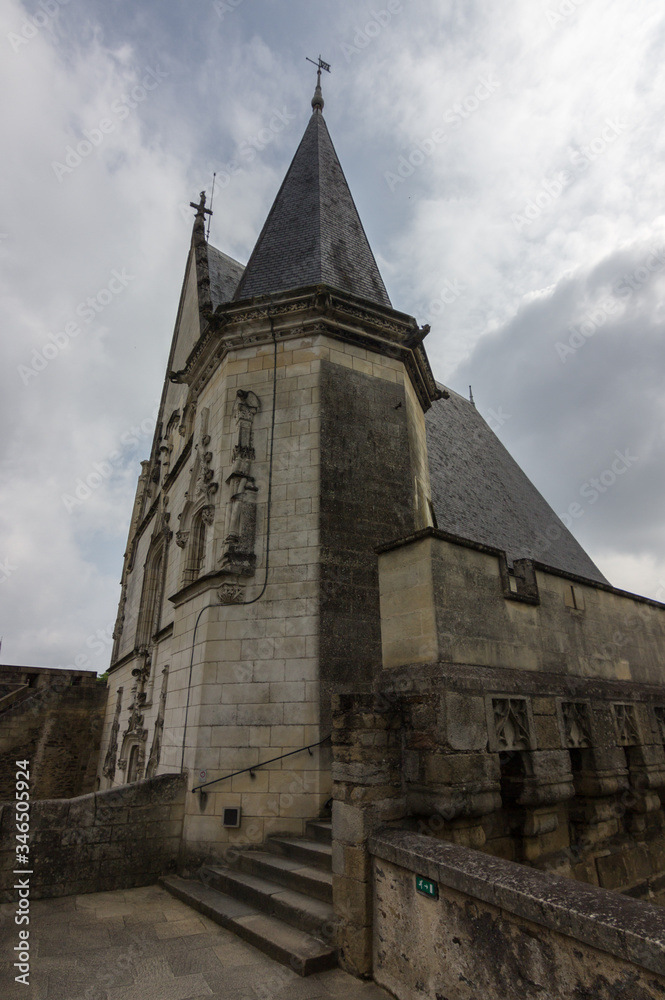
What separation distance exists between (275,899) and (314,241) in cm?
928

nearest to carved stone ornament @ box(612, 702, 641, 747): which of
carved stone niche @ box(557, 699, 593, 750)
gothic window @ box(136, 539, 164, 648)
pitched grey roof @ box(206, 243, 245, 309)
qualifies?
carved stone niche @ box(557, 699, 593, 750)

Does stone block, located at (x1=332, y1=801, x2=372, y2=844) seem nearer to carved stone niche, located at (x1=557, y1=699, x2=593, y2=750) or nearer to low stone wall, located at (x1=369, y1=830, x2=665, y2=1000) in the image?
low stone wall, located at (x1=369, y1=830, x2=665, y2=1000)

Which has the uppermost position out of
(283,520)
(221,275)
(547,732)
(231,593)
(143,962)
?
(221,275)

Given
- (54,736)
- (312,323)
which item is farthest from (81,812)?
(54,736)

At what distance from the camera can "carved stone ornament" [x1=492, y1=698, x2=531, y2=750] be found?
4.12 meters

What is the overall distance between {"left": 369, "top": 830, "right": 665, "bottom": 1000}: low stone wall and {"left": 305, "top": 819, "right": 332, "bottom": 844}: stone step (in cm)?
189

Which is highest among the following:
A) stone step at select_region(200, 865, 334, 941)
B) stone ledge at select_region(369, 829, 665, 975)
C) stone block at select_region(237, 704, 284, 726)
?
stone block at select_region(237, 704, 284, 726)

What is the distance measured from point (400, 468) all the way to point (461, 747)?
4332 mm

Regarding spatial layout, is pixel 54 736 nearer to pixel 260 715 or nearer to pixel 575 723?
pixel 260 715

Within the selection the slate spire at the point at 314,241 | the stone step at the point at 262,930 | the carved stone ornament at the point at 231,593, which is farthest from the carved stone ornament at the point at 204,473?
the stone step at the point at 262,930

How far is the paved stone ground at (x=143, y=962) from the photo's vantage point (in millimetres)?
3088

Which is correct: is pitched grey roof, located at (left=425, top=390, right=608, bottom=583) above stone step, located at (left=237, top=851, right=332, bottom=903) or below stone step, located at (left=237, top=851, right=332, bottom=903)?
above

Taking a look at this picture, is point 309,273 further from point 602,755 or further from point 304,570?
point 602,755

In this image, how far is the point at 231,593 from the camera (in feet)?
20.8
